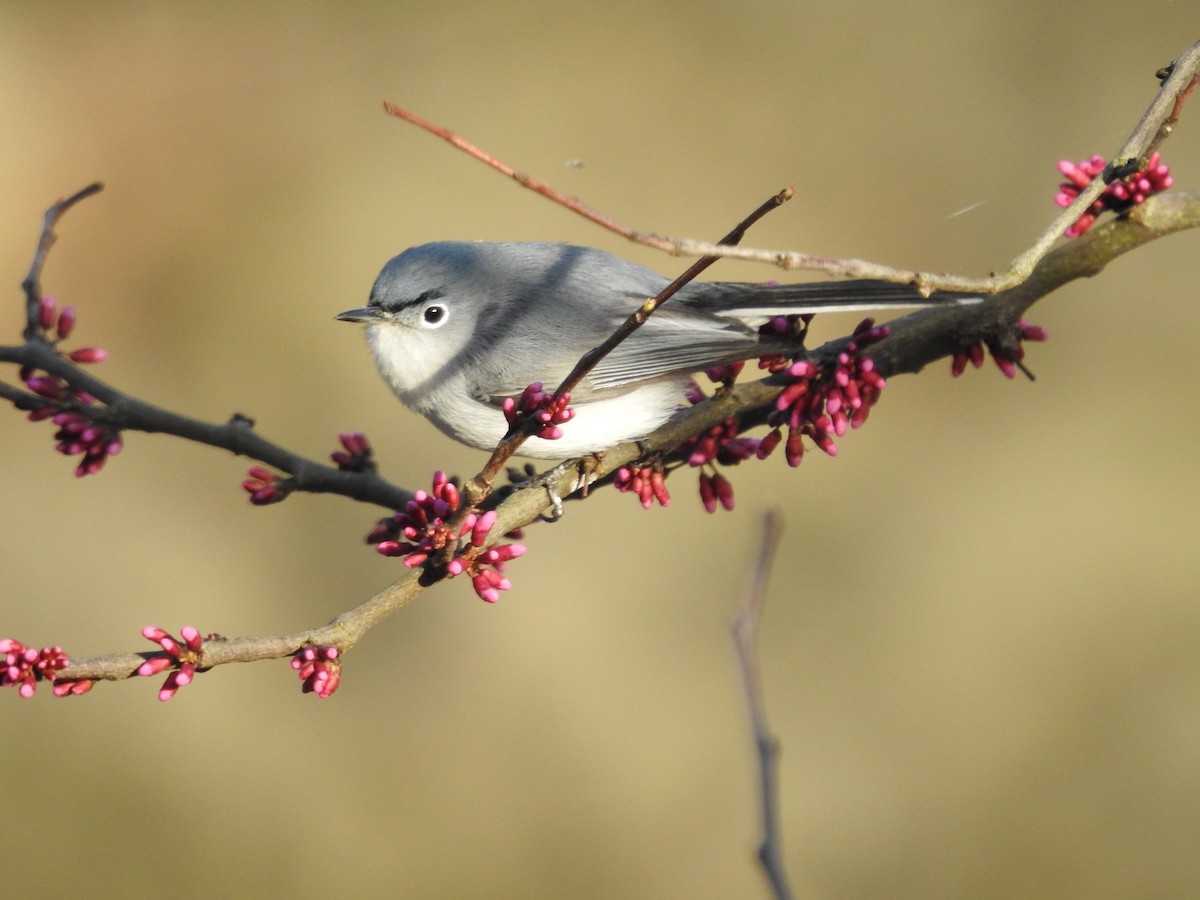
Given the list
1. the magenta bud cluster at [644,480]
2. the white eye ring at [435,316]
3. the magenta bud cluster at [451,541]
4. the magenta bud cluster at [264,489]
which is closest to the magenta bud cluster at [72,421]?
the magenta bud cluster at [264,489]

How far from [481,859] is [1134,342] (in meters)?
4.70

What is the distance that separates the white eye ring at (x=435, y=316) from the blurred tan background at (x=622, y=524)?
2352mm

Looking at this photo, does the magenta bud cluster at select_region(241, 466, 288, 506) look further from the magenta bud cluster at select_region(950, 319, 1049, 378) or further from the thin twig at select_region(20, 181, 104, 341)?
the magenta bud cluster at select_region(950, 319, 1049, 378)

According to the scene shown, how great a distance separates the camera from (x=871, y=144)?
6.52 meters

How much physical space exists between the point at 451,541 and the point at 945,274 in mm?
1132

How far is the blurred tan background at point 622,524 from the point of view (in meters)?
5.46

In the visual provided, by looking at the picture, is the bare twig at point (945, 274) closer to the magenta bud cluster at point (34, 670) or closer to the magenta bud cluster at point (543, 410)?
the magenta bud cluster at point (543, 410)

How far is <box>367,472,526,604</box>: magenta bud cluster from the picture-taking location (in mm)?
2166

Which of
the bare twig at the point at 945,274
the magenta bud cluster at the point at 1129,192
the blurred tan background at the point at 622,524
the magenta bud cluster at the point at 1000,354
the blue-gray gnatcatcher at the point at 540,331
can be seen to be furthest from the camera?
the blurred tan background at the point at 622,524

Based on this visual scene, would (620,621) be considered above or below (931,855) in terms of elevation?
above

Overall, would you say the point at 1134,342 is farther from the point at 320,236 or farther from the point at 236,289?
the point at 236,289

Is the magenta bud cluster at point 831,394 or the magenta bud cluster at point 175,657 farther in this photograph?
the magenta bud cluster at point 831,394

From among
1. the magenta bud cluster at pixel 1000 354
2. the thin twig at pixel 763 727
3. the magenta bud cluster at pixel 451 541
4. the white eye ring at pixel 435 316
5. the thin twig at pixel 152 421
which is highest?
the white eye ring at pixel 435 316

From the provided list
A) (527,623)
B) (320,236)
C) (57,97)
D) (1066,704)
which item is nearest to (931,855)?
(1066,704)
